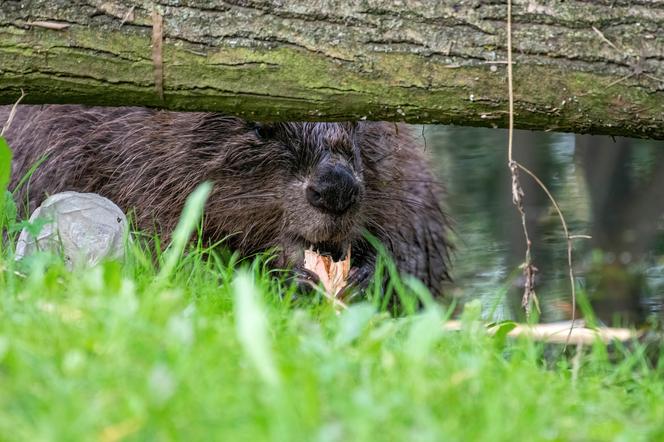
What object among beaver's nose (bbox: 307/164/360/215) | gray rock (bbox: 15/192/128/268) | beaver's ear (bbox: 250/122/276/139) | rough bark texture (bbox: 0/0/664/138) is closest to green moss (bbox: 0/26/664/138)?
rough bark texture (bbox: 0/0/664/138)

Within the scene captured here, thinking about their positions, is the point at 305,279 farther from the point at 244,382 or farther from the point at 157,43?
the point at 244,382

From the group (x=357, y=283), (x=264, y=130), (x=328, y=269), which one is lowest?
(x=357, y=283)

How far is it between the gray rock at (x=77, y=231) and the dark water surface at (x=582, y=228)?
3.26m

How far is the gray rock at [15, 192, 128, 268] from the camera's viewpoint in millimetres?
3746

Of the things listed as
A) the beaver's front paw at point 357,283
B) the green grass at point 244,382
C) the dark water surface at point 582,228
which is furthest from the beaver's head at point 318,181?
the dark water surface at point 582,228

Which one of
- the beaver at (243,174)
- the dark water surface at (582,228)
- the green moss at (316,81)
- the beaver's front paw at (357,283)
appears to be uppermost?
the green moss at (316,81)

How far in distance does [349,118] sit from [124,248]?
0.89 meters

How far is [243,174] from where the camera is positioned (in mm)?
4578

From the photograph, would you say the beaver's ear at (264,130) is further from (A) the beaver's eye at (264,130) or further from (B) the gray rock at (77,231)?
(B) the gray rock at (77,231)

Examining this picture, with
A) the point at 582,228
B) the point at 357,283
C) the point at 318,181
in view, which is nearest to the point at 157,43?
the point at 318,181

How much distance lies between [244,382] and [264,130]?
8.31ft

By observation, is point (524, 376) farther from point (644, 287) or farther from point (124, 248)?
point (644, 287)

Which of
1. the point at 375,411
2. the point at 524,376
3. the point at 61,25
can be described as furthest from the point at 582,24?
the point at 375,411

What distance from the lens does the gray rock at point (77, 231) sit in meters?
3.75
